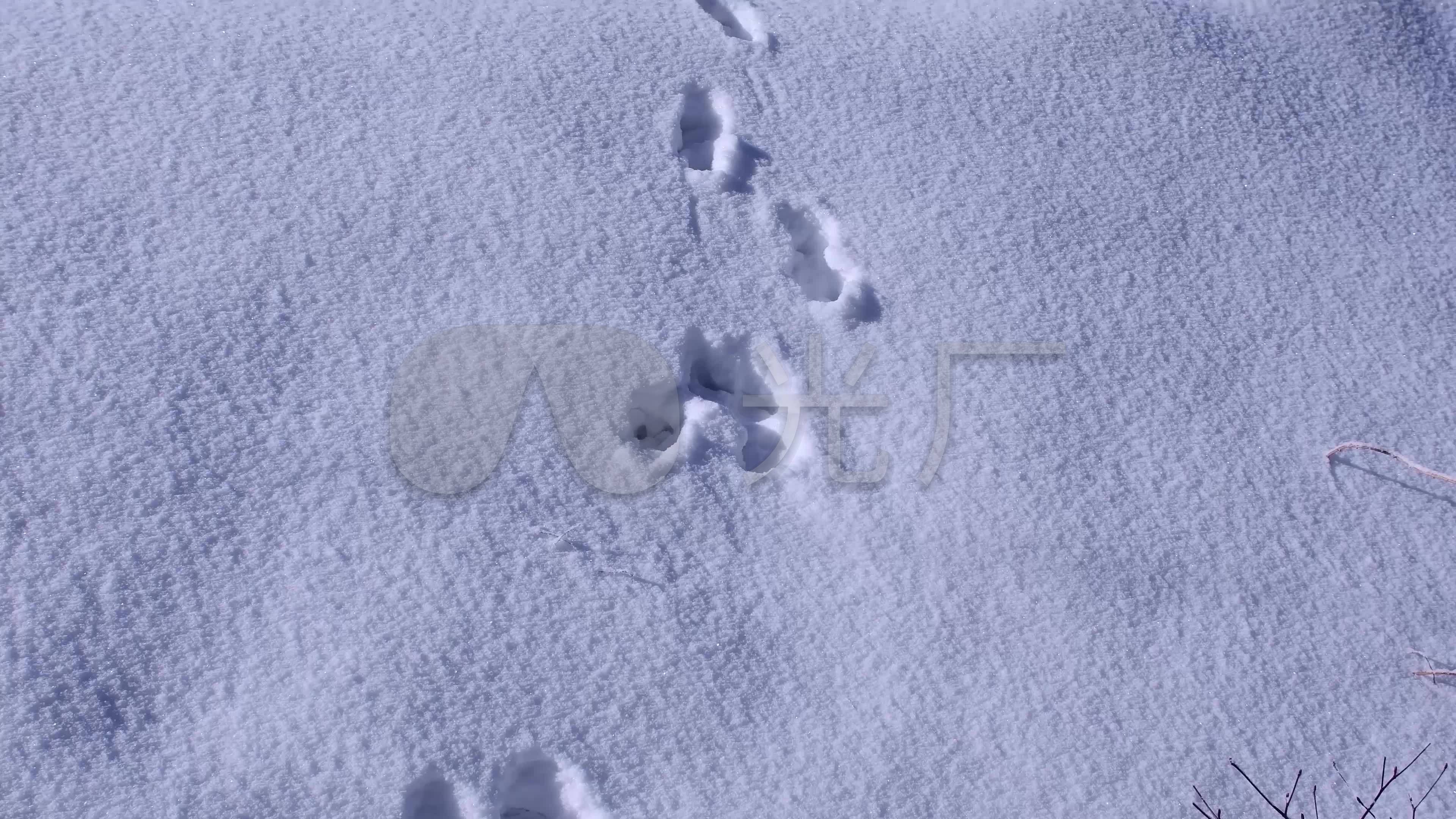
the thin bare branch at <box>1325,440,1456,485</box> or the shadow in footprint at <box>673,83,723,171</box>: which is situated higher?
the shadow in footprint at <box>673,83,723,171</box>

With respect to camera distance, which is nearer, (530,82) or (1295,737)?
(1295,737)

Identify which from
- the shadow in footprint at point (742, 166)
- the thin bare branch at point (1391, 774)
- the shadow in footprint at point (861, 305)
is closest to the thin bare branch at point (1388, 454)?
the thin bare branch at point (1391, 774)

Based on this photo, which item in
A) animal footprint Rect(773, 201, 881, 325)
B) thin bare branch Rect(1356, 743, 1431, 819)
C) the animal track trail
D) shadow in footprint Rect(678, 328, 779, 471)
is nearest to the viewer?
thin bare branch Rect(1356, 743, 1431, 819)

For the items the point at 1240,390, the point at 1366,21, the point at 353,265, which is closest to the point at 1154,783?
the point at 1240,390

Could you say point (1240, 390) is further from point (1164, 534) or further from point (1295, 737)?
point (1295, 737)

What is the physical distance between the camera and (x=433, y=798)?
1524mm

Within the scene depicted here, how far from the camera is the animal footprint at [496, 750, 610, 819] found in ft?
5.03

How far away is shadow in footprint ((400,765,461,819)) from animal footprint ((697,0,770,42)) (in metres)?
1.61

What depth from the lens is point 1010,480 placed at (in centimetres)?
184

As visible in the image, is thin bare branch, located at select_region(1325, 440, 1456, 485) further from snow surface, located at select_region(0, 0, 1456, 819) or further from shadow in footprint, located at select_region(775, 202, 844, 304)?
shadow in footprint, located at select_region(775, 202, 844, 304)

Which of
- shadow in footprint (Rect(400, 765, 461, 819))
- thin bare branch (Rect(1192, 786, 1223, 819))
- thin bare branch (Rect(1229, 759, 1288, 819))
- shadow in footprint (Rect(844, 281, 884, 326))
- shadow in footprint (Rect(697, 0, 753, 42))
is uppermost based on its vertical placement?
shadow in footprint (Rect(697, 0, 753, 42))

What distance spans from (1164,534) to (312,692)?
1.42 m

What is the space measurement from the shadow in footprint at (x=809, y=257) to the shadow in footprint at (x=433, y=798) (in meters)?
1.07

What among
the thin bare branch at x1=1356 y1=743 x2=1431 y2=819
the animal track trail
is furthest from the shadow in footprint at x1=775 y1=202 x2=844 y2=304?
the thin bare branch at x1=1356 y1=743 x2=1431 y2=819
